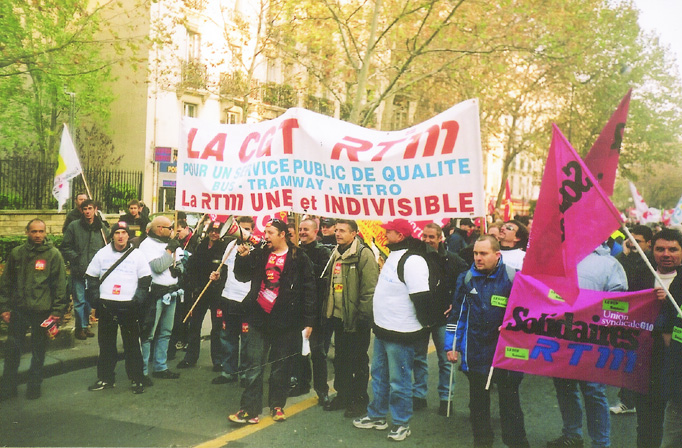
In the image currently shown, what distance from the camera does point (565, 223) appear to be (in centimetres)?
446

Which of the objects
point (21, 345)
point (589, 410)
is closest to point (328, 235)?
point (21, 345)

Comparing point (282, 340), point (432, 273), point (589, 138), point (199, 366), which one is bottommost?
point (199, 366)

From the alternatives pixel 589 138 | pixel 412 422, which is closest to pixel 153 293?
pixel 412 422

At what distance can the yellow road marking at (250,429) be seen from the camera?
5262 millimetres

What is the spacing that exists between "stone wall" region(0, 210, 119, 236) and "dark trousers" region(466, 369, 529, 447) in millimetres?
11980

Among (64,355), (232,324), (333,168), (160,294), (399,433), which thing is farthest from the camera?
(64,355)

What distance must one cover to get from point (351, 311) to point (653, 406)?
2.69m

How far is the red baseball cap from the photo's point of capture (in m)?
5.62

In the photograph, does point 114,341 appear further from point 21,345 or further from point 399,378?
point 399,378

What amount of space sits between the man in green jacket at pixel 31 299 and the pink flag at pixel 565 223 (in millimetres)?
4857

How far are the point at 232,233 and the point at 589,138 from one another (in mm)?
27321

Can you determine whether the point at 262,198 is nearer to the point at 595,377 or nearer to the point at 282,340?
the point at 282,340

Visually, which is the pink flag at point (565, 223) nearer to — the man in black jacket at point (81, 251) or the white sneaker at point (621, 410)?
the white sneaker at point (621, 410)

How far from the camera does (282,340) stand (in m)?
6.01
